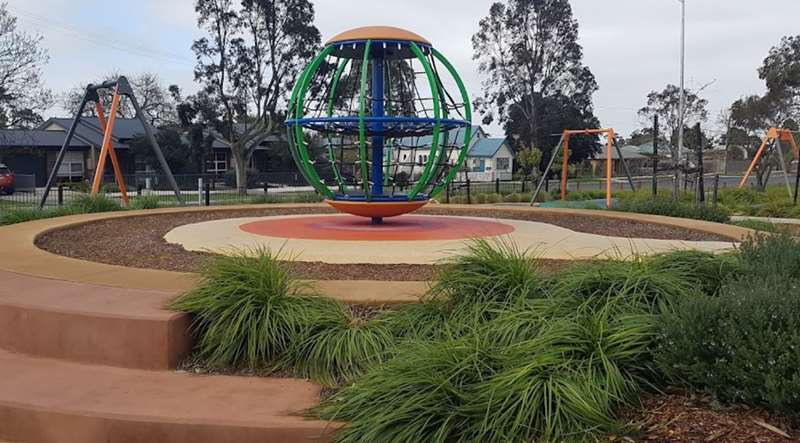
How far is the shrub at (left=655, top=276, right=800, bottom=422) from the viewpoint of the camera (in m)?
3.29

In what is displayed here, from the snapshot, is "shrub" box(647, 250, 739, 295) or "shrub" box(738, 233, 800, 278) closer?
"shrub" box(738, 233, 800, 278)

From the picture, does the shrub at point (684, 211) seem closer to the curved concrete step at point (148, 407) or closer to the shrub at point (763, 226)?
the shrub at point (763, 226)

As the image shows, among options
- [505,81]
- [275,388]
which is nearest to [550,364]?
[275,388]

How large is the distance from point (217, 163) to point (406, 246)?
46.3 metres

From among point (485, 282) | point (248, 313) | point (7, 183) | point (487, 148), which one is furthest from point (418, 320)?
point (487, 148)

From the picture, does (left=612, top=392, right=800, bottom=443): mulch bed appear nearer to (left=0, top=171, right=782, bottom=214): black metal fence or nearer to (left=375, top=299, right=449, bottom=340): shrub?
(left=375, top=299, right=449, bottom=340): shrub

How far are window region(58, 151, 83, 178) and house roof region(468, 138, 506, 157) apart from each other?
1363 inches

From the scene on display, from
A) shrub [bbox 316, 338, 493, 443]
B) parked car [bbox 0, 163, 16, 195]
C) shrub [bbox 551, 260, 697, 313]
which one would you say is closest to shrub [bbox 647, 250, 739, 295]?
shrub [bbox 551, 260, 697, 313]

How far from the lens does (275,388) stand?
459cm

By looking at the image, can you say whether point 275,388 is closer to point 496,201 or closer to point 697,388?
point 697,388

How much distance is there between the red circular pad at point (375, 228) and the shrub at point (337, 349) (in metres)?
5.10

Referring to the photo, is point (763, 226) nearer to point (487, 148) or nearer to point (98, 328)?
point (98, 328)

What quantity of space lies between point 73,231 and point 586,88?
52.4 metres

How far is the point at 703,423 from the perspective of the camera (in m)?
3.47
